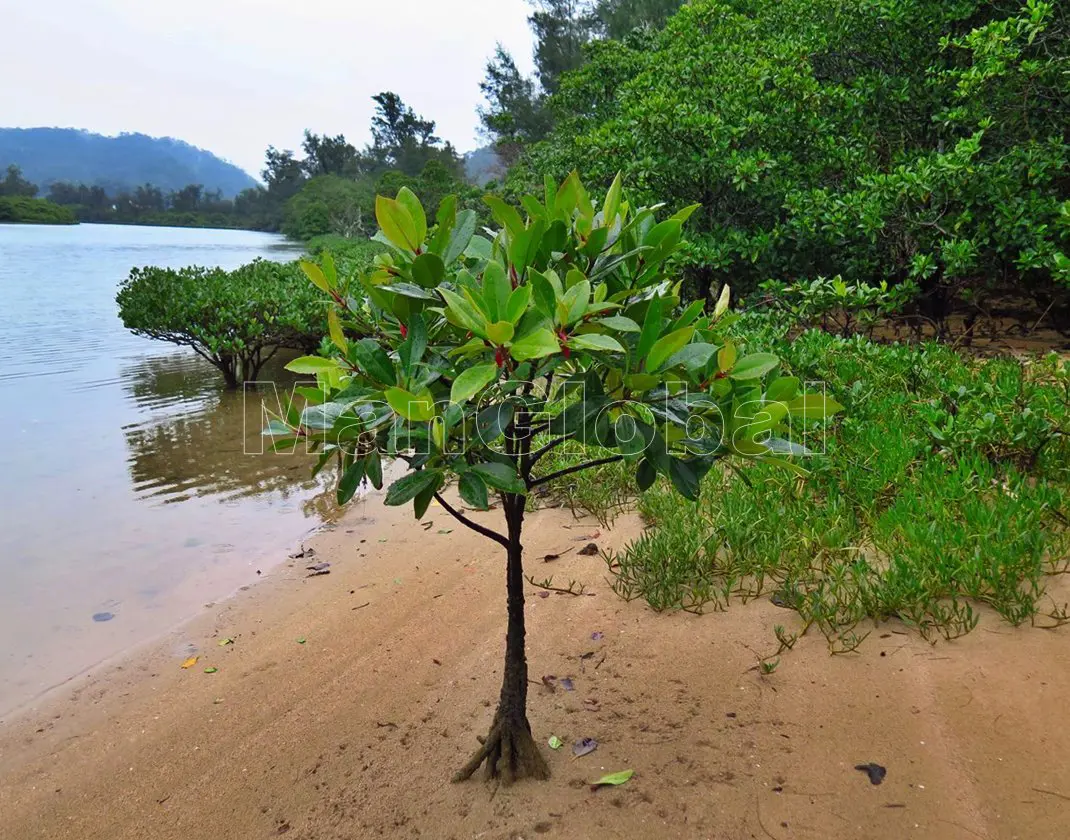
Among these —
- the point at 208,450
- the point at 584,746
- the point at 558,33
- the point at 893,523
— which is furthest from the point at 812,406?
the point at 558,33

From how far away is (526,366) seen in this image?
1.24 metres

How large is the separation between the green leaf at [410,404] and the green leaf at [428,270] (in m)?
0.29

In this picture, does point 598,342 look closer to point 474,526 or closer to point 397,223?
point 397,223

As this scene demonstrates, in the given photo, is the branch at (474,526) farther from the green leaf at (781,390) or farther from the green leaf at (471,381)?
the green leaf at (781,390)

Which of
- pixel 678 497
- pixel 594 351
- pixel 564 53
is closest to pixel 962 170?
pixel 678 497

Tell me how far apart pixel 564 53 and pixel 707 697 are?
108ft

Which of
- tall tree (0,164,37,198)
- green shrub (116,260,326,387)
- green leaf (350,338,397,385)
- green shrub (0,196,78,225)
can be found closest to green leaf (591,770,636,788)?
green leaf (350,338,397,385)

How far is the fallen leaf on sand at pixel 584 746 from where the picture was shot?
6.13 ft

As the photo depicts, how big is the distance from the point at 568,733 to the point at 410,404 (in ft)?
4.15

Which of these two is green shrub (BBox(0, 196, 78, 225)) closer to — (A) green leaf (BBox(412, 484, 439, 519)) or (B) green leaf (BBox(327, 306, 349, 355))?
(B) green leaf (BBox(327, 306, 349, 355))

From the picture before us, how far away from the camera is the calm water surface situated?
11.1 feet

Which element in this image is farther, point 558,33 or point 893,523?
point 558,33

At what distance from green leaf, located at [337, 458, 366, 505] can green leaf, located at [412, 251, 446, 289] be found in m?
0.38

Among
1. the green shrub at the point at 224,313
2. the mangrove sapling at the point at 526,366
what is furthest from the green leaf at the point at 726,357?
the green shrub at the point at 224,313
